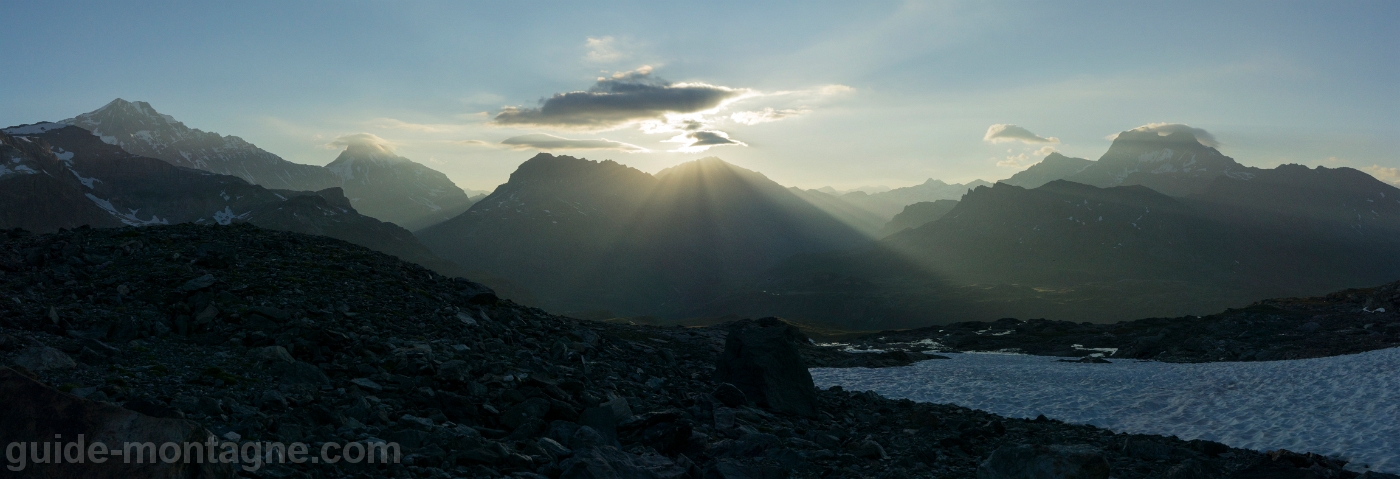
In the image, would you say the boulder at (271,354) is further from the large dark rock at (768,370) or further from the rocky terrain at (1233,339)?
the rocky terrain at (1233,339)

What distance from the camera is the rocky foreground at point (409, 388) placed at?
11.9 metres

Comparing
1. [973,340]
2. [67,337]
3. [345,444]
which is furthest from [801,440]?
[973,340]

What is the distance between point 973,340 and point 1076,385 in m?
63.2

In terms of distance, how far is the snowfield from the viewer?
893 inches

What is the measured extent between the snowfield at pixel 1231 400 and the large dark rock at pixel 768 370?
9.93 meters

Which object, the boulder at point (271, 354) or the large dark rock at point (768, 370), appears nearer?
the boulder at point (271, 354)

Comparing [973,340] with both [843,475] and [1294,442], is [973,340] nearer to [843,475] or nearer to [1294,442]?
[1294,442]

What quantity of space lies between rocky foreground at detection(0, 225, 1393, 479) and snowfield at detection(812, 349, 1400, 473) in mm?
2869

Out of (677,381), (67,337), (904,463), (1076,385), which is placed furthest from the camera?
(1076,385)

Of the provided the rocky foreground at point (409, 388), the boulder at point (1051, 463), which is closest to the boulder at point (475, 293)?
the rocky foreground at point (409, 388)

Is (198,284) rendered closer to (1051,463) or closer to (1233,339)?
(1051,463)

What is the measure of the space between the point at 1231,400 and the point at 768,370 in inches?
784

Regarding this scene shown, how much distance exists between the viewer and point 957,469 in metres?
17.8

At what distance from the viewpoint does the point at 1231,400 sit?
29.4 meters
